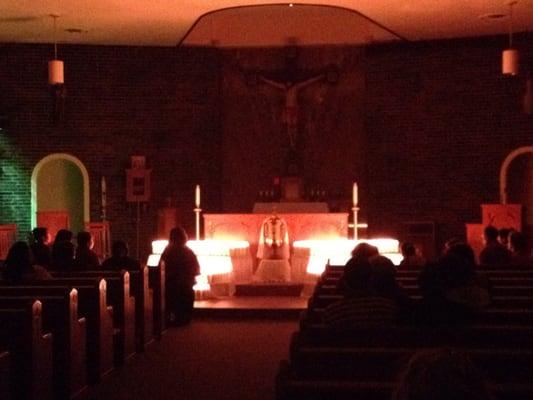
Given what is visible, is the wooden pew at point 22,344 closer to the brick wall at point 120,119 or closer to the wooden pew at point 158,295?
the wooden pew at point 158,295

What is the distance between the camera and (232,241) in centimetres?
1255

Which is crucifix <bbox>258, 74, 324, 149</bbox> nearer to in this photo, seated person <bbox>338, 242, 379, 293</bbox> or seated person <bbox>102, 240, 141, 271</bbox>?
seated person <bbox>102, 240, 141, 271</bbox>

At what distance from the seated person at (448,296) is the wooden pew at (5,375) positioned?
2.15 m

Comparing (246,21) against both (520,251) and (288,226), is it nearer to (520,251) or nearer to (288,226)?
(288,226)

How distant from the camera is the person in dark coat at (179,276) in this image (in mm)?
9875

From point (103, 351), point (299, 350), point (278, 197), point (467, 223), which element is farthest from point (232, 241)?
point (299, 350)

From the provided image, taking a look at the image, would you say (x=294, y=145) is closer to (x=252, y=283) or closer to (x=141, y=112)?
(x=141, y=112)

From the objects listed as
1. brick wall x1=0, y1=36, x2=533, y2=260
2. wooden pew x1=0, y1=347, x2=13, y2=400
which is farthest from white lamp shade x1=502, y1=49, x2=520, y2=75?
wooden pew x1=0, y1=347, x2=13, y2=400

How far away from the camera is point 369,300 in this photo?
5234mm

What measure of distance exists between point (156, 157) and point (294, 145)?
2.22 meters

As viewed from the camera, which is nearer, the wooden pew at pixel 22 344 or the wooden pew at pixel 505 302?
the wooden pew at pixel 22 344

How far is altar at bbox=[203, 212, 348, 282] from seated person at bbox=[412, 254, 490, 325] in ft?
24.4

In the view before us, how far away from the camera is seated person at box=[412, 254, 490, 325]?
204 inches

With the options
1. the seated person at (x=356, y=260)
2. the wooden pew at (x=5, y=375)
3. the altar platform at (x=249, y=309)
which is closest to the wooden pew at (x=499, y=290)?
the seated person at (x=356, y=260)
